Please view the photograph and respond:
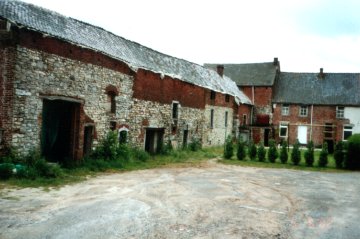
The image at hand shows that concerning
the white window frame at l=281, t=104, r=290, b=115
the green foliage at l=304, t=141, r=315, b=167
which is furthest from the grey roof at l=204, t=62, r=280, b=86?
the green foliage at l=304, t=141, r=315, b=167

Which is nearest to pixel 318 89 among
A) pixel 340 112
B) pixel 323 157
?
pixel 340 112

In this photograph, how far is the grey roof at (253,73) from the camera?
43.9 m

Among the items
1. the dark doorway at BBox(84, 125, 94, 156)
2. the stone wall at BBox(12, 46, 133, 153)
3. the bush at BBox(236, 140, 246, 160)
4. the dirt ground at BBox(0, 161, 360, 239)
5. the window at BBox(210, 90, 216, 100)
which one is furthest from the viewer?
the window at BBox(210, 90, 216, 100)

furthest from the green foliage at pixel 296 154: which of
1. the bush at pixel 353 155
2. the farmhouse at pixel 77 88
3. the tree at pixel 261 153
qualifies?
the farmhouse at pixel 77 88

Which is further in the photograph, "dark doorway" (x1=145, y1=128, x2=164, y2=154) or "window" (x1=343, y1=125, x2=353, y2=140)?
"window" (x1=343, y1=125, x2=353, y2=140)

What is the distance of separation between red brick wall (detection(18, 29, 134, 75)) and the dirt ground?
18.6ft

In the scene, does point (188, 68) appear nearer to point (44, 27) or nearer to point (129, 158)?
point (129, 158)

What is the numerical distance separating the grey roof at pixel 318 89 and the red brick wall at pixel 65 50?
2730 cm

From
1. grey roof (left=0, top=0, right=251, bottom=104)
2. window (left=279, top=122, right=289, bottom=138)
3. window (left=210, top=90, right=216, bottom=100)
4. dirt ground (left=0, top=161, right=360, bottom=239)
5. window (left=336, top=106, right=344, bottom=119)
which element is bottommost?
dirt ground (left=0, top=161, right=360, bottom=239)

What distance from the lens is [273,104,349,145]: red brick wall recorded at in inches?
1551

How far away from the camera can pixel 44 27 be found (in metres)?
15.2

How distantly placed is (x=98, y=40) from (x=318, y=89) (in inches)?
1189

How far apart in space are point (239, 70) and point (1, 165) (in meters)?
38.5

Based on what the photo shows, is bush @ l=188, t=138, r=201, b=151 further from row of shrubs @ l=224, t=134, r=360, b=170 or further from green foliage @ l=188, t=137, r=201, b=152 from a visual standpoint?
row of shrubs @ l=224, t=134, r=360, b=170
